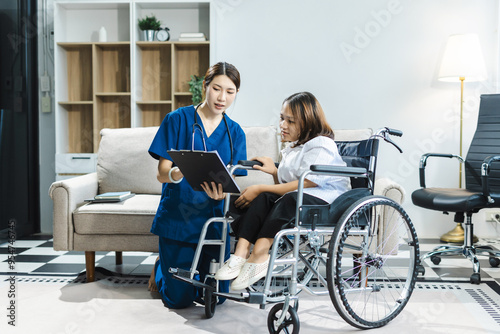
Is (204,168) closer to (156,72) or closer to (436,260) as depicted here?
(436,260)

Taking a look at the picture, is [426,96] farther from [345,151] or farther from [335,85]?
[345,151]

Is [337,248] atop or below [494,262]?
atop

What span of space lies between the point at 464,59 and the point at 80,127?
2756 mm

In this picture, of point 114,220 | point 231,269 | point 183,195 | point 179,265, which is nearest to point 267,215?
point 231,269

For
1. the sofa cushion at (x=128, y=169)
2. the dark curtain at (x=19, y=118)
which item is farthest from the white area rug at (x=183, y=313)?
the dark curtain at (x=19, y=118)

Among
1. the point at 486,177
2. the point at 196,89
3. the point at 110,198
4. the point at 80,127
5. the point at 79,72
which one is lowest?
the point at 110,198

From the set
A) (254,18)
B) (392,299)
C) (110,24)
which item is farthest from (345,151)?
(110,24)

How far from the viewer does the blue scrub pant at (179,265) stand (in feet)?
7.04

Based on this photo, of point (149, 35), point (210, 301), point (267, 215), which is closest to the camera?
point (267, 215)

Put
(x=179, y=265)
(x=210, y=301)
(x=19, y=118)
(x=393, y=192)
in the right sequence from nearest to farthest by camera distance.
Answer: (x=210, y=301), (x=179, y=265), (x=393, y=192), (x=19, y=118)

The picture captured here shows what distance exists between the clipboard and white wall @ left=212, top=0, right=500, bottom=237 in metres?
2.13

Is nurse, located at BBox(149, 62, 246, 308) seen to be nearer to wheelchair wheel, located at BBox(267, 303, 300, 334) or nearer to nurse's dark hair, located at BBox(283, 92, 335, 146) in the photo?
nurse's dark hair, located at BBox(283, 92, 335, 146)

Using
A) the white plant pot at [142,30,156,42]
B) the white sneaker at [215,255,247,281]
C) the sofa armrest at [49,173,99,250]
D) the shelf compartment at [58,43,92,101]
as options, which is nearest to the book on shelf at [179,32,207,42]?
the white plant pot at [142,30,156,42]

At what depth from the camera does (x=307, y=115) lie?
1932mm
